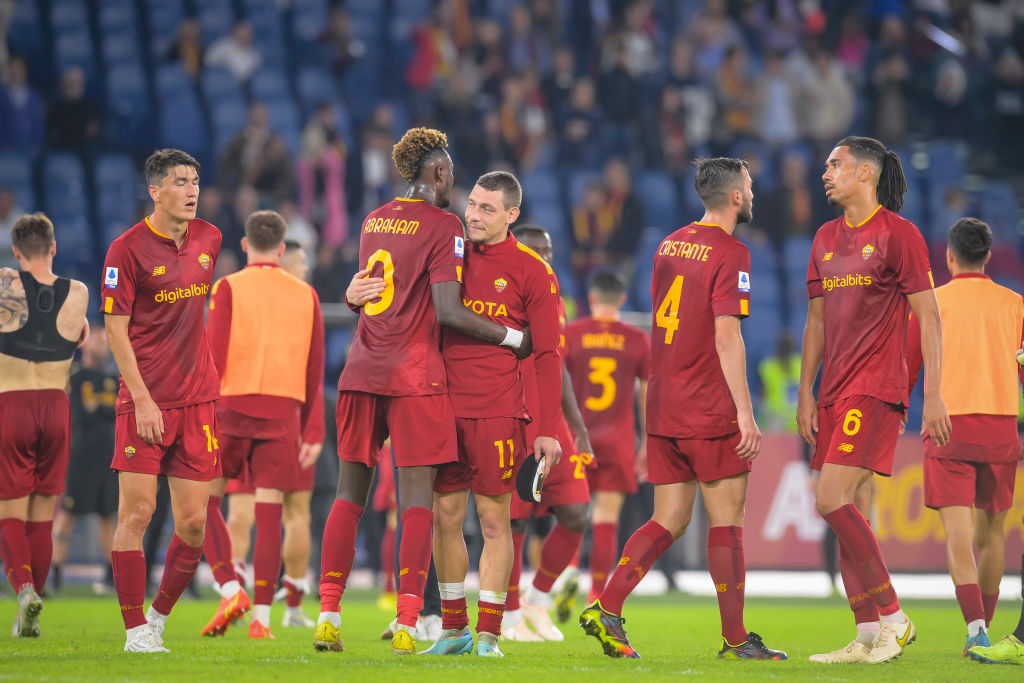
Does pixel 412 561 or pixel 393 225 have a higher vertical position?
pixel 393 225

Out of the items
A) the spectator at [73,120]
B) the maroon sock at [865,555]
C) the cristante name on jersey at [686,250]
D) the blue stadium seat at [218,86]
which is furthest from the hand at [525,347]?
the blue stadium seat at [218,86]

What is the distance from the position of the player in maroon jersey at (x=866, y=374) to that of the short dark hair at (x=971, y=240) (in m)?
1.02

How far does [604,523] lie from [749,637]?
9.53 ft

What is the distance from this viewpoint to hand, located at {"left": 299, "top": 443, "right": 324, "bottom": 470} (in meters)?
8.93

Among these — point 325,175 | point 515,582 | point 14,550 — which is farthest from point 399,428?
point 325,175

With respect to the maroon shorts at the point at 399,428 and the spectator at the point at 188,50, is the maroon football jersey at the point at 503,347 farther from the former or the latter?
the spectator at the point at 188,50

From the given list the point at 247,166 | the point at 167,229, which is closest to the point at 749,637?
the point at 167,229

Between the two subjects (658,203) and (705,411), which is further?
(658,203)

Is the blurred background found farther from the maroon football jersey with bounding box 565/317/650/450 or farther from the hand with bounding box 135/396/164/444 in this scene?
the hand with bounding box 135/396/164/444

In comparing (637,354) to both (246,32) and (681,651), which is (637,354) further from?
(246,32)

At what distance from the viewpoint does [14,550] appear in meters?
8.04

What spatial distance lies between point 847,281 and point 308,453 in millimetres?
4001

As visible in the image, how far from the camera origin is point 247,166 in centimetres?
1645

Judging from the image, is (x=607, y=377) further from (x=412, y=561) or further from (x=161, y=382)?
(x=161, y=382)
